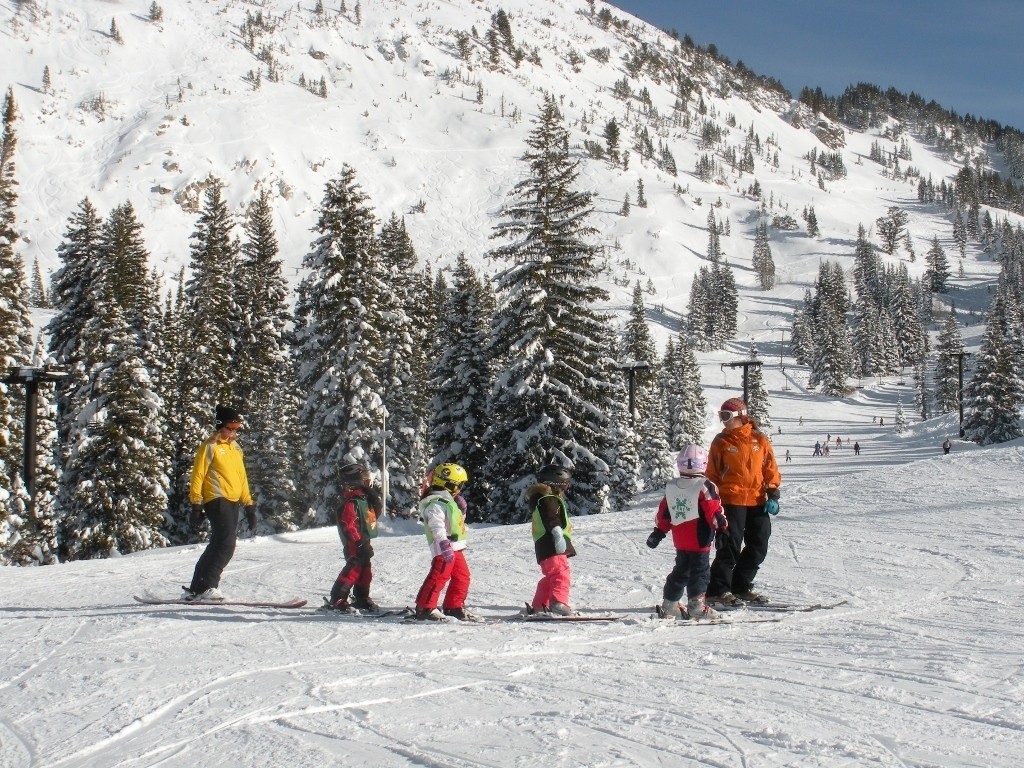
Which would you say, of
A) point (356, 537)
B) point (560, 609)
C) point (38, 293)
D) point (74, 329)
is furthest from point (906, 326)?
point (356, 537)

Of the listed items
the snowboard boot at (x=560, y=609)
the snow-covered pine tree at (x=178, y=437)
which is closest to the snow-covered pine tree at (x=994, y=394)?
the snow-covered pine tree at (x=178, y=437)

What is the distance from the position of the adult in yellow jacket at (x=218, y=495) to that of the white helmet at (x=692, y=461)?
4352 millimetres

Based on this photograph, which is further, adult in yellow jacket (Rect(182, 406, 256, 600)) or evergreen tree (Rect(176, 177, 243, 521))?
evergreen tree (Rect(176, 177, 243, 521))

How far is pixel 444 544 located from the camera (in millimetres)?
7277

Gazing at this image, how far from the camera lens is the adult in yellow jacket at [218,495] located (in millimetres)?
8203

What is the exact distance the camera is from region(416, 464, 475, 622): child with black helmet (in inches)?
287

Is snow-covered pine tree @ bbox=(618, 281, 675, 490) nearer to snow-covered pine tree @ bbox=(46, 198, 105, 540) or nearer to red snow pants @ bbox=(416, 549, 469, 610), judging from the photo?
snow-covered pine tree @ bbox=(46, 198, 105, 540)

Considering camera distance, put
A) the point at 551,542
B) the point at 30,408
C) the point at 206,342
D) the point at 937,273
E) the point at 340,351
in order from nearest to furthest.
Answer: the point at 551,542 < the point at 30,408 < the point at 340,351 < the point at 206,342 < the point at 937,273

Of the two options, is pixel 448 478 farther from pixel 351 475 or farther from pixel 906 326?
pixel 906 326

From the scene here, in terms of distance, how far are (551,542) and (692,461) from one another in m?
1.51

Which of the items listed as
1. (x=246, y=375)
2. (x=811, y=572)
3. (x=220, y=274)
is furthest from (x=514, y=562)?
(x=220, y=274)

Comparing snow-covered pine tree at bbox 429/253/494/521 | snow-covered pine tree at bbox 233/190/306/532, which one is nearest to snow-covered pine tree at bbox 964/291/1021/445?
snow-covered pine tree at bbox 429/253/494/521

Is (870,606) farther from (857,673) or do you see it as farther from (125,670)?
(125,670)

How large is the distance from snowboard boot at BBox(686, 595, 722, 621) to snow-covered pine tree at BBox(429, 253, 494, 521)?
21057mm
